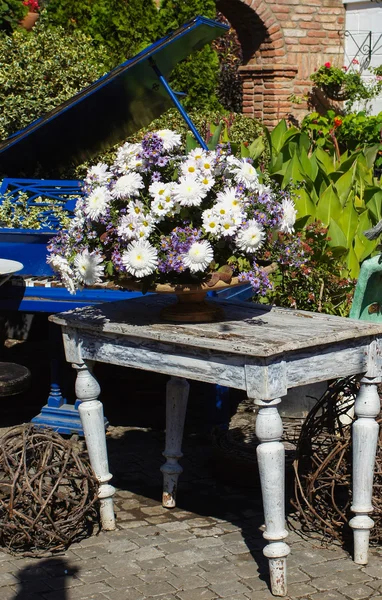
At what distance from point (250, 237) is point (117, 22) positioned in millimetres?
7600

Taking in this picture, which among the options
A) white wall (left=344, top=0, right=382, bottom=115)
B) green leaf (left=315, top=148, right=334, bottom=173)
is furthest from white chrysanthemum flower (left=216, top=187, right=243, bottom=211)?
white wall (left=344, top=0, right=382, bottom=115)

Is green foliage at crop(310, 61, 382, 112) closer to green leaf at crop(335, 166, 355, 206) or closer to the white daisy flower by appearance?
green leaf at crop(335, 166, 355, 206)

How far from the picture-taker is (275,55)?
11836mm

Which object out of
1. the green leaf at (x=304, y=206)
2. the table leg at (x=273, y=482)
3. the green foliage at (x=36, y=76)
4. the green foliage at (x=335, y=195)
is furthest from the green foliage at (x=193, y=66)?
the table leg at (x=273, y=482)

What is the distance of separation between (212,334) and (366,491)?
816mm

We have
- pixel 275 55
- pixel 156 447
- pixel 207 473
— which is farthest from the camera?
pixel 275 55

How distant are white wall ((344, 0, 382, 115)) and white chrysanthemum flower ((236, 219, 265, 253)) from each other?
9.79 metres

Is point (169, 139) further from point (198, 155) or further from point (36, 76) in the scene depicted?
point (36, 76)

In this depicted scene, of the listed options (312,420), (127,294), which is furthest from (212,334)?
(127,294)

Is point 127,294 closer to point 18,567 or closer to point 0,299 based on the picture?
point 0,299

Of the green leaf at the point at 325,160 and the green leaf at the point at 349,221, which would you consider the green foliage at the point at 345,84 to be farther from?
the green leaf at the point at 349,221

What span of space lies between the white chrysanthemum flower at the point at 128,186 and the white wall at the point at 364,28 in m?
9.73

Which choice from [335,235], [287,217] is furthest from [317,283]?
[287,217]

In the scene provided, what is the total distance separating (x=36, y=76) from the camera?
25.6 feet
